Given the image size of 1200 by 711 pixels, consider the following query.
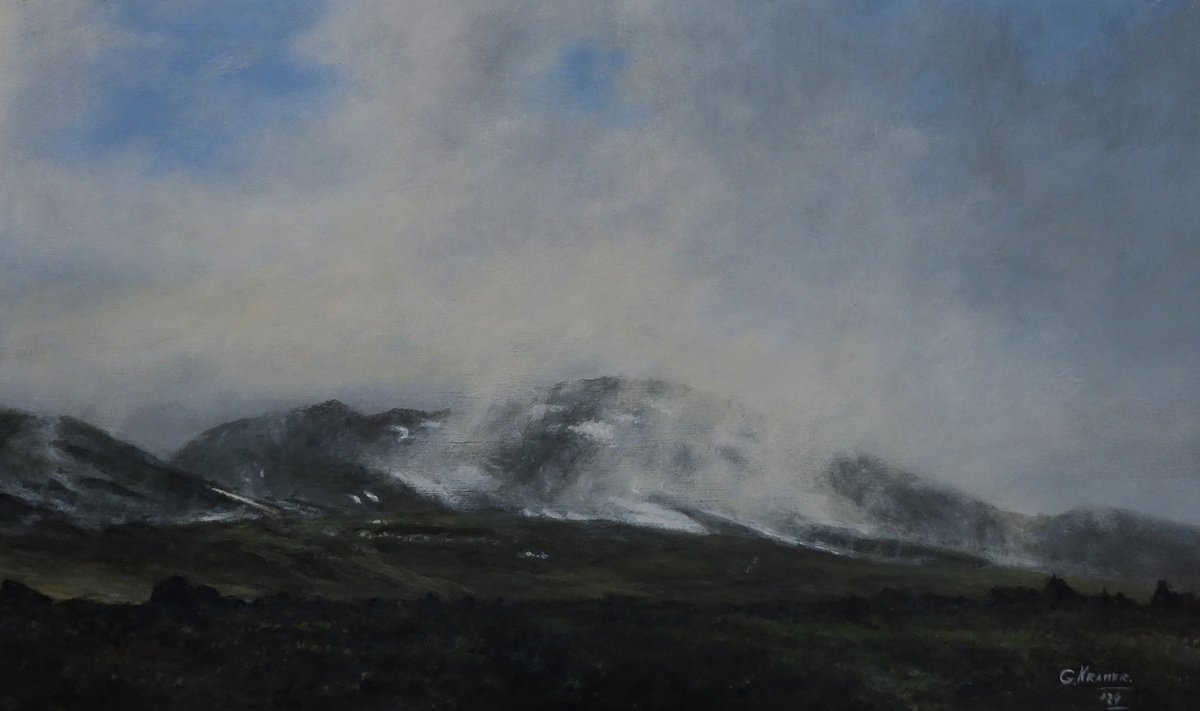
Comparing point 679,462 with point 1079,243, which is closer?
point 679,462


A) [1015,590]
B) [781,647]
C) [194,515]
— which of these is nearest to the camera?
[194,515]

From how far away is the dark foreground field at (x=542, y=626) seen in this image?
17.3 feet

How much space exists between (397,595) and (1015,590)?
377 centimetres

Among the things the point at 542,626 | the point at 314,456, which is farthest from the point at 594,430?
the point at 314,456

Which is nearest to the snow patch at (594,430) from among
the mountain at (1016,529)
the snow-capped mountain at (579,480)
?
the snow-capped mountain at (579,480)

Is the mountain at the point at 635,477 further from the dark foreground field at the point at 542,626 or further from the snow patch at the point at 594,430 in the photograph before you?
the dark foreground field at the point at 542,626

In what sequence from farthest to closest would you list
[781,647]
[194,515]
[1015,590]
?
[1015,590], [781,647], [194,515]

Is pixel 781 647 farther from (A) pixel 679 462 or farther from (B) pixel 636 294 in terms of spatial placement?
(B) pixel 636 294

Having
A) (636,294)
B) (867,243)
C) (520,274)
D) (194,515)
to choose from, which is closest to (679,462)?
(636,294)

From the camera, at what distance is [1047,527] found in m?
6.52

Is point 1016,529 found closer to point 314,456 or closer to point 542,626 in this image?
point 542,626
